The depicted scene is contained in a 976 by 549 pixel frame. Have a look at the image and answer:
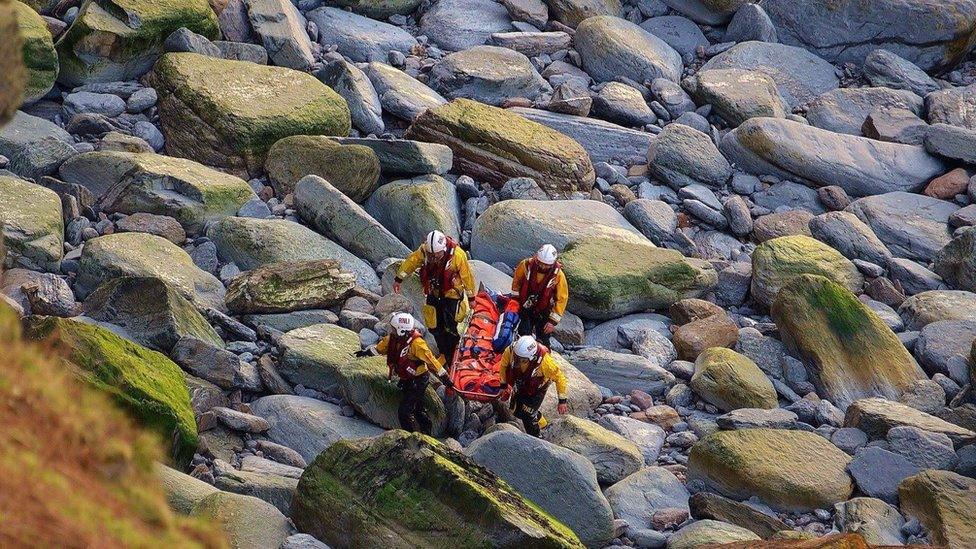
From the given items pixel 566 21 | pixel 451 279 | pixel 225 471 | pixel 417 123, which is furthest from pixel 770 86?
pixel 225 471

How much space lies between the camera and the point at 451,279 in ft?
42.1

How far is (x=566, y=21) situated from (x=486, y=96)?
400cm

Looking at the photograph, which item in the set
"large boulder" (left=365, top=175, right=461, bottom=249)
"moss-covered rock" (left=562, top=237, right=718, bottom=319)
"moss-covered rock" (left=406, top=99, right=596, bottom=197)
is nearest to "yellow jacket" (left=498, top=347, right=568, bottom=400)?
"moss-covered rock" (left=562, top=237, right=718, bottom=319)

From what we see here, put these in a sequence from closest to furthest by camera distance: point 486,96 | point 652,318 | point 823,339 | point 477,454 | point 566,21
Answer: point 477,454 < point 823,339 < point 652,318 < point 486,96 < point 566,21

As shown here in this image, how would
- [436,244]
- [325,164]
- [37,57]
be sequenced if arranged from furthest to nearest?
[37,57] < [325,164] < [436,244]

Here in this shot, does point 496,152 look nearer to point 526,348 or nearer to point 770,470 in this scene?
point 526,348

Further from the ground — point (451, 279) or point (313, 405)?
point (451, 279)

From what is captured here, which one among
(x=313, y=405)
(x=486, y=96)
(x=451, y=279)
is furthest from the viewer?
(x=486, y=96)

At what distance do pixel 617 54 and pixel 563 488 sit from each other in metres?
13.7

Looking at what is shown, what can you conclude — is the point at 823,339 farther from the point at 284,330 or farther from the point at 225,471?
the point at 225,471

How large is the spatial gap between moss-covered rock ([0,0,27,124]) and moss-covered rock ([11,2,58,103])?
8.63m

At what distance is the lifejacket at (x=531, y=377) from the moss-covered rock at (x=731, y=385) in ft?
9.14

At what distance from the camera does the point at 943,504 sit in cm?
1134

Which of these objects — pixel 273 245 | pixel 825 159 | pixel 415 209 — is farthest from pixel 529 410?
pixel 825 159
